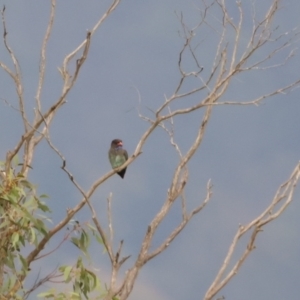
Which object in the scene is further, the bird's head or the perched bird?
the bird's head

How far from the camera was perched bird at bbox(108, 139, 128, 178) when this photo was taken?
21.6ft

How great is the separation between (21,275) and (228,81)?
160 cm

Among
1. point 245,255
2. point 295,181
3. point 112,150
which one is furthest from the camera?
point 112,150

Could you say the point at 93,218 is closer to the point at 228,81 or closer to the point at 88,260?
the point at 88,260

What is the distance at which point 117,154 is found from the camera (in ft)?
21.8

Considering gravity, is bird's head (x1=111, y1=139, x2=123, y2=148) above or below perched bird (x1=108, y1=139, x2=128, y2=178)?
above

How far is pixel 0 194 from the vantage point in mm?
3682

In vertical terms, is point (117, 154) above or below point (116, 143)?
below

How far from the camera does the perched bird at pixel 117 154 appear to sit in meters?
6.58

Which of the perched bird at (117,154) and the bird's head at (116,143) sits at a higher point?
the bird's head at (116,143)

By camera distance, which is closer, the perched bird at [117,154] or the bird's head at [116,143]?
the perched bird at [117,154]

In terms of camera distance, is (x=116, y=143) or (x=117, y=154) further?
(x=116, y=143)

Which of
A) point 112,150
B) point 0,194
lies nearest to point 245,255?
point 0,194

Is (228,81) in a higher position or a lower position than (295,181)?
higher
